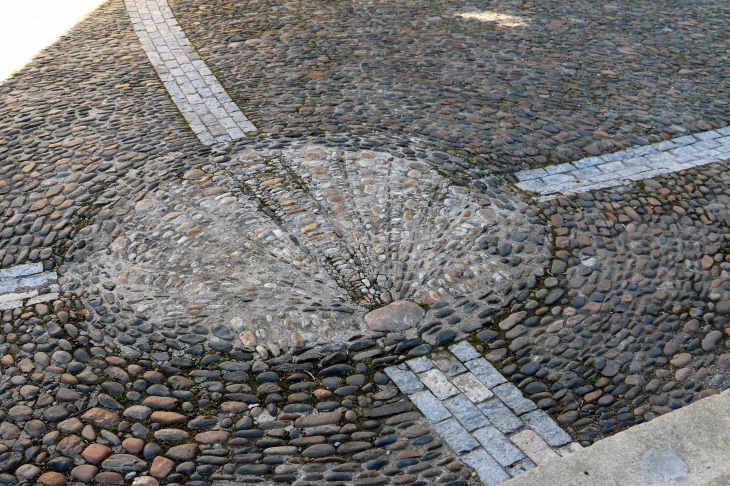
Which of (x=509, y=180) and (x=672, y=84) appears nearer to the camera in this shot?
(x=509, y=180)

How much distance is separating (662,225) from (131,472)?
414 cm

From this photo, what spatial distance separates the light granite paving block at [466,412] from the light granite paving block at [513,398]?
0.19m

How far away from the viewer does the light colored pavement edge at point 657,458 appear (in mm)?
3154

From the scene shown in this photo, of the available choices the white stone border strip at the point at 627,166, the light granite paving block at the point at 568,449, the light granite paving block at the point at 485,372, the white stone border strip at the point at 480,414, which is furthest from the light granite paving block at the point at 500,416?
the white stone border strip at the point at 627,166

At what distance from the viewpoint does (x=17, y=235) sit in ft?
17.5

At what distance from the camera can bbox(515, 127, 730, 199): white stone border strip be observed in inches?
228

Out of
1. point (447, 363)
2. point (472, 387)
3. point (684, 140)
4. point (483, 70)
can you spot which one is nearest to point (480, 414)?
point (472, 387)

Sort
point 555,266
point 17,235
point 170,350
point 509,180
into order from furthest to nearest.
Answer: point 509,180 → point 17,235 → point 555,266 → point 170,350

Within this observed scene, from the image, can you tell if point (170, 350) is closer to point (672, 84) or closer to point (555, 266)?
point (555, 266)

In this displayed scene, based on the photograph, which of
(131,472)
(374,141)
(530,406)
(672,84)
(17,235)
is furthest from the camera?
(672,84)

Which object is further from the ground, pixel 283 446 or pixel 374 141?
pixel 374 141

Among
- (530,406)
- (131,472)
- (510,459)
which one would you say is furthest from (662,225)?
(131,472)

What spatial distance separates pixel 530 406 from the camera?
3.96m

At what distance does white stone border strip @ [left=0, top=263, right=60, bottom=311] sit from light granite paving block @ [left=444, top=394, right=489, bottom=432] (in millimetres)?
2789
